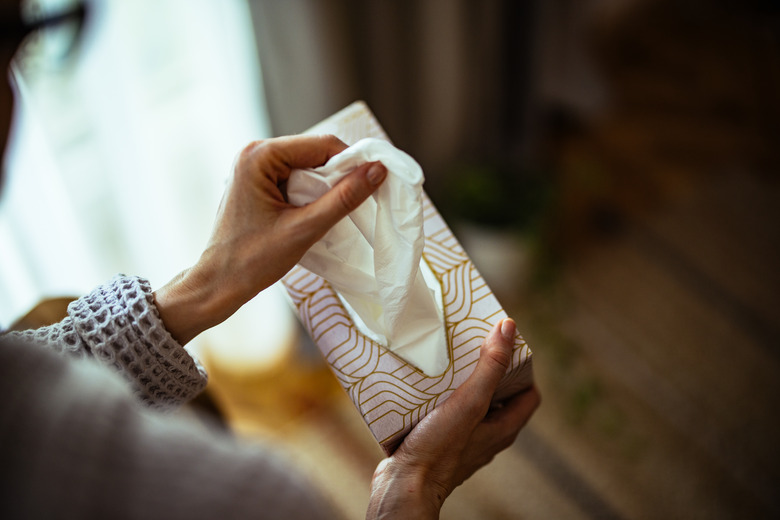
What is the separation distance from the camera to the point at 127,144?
99 cm

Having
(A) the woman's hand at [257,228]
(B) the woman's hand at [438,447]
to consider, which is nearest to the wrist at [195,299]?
(A) the woman's hand at [257,228]

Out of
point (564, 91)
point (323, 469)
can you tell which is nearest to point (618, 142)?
point (564, 91)

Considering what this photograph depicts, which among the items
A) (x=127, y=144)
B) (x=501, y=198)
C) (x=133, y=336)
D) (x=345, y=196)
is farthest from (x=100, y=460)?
(x=501, y=198)

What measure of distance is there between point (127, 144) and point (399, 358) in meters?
0.68

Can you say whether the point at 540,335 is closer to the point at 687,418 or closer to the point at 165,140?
the point at 687,418

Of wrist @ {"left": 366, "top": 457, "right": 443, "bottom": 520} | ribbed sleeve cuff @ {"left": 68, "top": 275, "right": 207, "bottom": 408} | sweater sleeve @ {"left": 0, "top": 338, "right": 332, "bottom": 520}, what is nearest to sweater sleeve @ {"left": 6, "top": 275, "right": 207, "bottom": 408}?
ribbed sleeve cuff @ {"left": 68, "top": 275, "right": 207, "bottom": 408}

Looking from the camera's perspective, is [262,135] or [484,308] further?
[262,135]

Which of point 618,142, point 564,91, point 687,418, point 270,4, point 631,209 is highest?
point 270,4

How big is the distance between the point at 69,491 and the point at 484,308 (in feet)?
1.38

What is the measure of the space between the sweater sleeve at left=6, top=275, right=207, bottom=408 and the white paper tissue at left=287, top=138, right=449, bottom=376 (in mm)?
169

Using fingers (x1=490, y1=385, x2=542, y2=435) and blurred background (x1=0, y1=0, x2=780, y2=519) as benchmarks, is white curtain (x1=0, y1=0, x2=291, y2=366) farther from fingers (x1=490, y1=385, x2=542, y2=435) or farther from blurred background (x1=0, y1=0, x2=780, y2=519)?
fingers (x1=490, y1=385, x2=542, y2=435)

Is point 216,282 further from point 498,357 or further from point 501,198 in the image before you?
point 501,198

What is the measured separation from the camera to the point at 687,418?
Result: 1318mm

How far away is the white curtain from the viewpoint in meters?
0.90
